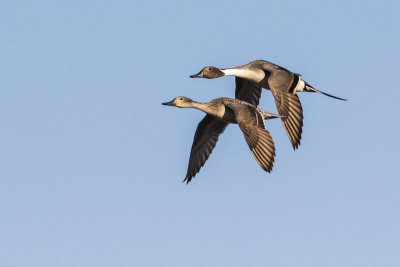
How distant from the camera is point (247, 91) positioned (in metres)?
25.5

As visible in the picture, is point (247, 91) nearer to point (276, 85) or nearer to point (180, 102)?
point (180, 102)

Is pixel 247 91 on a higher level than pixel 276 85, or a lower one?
higher

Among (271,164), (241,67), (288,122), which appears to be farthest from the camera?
(241,67)

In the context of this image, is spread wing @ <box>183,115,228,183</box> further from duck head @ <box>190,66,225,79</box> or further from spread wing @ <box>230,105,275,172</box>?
spread wing @ <box>230,105,275,172</box>

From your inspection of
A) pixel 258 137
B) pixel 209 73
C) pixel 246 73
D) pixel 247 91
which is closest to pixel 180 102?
A: pixel 209 73

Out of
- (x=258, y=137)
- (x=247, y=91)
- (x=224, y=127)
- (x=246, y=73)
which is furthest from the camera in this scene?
(x=247, y=91)

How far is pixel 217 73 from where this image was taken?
23922mm

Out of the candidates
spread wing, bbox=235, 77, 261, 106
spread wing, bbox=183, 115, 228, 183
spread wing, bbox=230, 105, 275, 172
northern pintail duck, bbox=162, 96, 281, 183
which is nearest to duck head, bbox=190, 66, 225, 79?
northern pintail duck, bbox=162, 96, 281, 183

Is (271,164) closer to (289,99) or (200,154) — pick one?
(289,99)

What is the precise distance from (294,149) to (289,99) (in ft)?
4.13

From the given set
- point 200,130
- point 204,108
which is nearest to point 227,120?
point 204,108

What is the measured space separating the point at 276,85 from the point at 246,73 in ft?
3.80

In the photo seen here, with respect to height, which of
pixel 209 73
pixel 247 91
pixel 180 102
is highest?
pixel 209 73

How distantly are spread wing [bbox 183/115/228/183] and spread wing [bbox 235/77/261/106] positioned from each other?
79 centimetres
